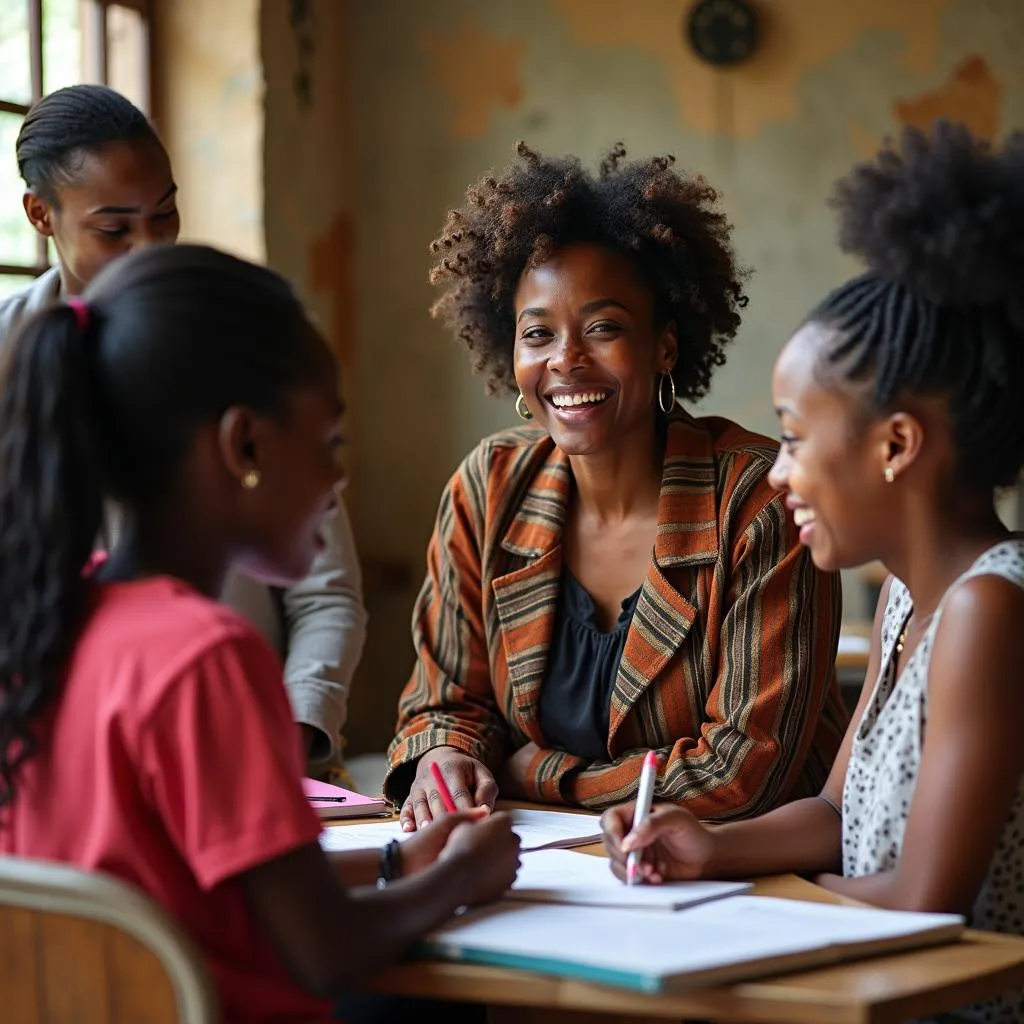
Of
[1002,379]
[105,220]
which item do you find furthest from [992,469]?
[105,220]

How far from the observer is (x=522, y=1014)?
5.67ft

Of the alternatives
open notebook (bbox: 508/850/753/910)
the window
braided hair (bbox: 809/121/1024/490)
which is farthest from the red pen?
the window

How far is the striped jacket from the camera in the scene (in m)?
2.20

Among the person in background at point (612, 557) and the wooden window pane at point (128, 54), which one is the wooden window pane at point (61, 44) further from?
the person in background at point (612, 557)

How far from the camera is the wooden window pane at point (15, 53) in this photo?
4.05m

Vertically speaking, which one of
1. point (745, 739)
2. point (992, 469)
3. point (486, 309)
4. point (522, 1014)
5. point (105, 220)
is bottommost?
point (522, 1014)

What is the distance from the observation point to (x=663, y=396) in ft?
8.27

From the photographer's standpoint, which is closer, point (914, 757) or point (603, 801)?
point (914, 757)

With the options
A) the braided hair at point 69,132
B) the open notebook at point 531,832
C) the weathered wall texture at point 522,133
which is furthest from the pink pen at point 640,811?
the weathered wall texture at point 522,133

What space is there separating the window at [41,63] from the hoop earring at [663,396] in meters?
2.08

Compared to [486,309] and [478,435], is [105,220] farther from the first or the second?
[478,435]

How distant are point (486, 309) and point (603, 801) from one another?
0.95m

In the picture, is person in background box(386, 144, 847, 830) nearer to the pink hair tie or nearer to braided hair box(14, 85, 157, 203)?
braided hair box(14, 85, 157, 203)

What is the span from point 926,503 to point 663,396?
0.83 meters
